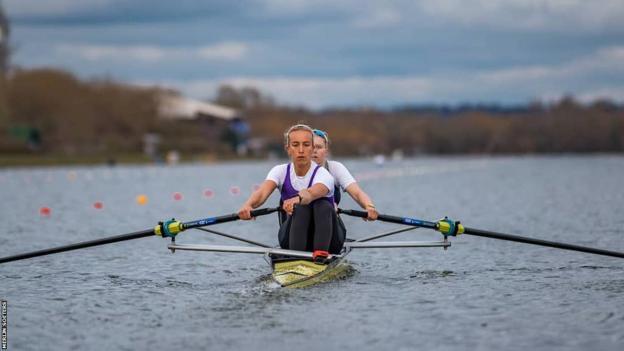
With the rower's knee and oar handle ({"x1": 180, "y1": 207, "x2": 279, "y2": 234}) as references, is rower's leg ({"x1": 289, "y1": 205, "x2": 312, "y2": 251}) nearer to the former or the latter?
the rower's knee

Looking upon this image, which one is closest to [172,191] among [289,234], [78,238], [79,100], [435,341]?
[78,238]

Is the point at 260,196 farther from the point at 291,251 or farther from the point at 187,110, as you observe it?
the point at 187,110

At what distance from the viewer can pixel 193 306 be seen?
11.7 m

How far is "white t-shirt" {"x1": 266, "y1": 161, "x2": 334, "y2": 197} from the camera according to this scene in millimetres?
12992

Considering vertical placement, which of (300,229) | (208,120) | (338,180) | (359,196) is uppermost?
(208,120)

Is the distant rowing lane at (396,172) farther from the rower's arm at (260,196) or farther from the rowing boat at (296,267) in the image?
the rower's arm at (260,196)

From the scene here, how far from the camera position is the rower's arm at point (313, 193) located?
12648 millimetres

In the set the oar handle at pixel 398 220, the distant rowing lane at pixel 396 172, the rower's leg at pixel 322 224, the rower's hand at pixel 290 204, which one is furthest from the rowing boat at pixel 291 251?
the distant rowing lane at pixel 396 172

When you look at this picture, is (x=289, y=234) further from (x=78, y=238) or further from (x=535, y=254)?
(x=78, y=238)

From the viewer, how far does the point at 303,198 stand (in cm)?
1262

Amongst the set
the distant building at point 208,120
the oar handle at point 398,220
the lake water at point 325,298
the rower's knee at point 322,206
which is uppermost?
the distant building at point 208,120

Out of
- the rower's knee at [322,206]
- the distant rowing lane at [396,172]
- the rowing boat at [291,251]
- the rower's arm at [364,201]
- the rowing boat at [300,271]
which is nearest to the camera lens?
the rowing boat at [300,271]

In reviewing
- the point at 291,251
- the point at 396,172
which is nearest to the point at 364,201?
the point at 291,251

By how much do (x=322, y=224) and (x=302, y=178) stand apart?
660 millimetres
